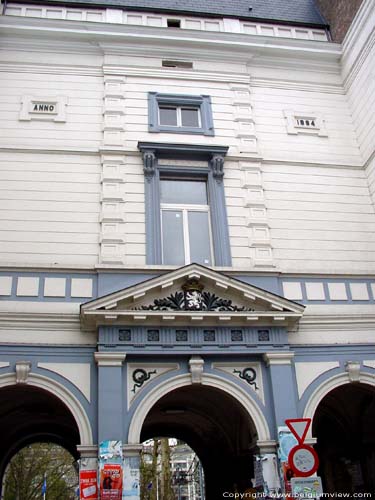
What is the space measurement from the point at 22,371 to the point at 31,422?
4878 millimetres

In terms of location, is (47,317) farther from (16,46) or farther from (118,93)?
(16,46)

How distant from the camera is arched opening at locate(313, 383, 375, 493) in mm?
12367

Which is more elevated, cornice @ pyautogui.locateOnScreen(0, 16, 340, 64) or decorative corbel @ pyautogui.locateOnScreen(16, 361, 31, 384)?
cornice @ pyautogui.locateOnScreen(0, 16, 340, 64)

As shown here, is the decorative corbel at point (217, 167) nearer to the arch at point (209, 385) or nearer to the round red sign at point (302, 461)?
the arch at point (209, 385)

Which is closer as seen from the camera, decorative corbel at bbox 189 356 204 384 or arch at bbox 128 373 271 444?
arch at bbox 128 373 271 444

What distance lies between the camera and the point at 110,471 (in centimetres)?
926

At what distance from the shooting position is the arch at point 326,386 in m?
10.5

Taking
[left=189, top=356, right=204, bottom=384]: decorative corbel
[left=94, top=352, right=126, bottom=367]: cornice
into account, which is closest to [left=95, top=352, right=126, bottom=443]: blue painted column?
[left=94, top=352, right=126, bottom=367]: cornice

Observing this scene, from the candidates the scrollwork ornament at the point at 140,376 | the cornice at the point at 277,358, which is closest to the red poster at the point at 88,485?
the scrollwork ornament at the point at 140,376

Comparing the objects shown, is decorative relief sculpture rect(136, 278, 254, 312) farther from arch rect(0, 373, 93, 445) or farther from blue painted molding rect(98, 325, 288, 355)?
arch rect(0, 373, 93, 445)

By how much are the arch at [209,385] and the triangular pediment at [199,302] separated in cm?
110

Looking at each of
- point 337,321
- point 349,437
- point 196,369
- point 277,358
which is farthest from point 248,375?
point 349,437

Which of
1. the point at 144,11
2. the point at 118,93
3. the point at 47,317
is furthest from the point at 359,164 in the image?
the point at 47,317

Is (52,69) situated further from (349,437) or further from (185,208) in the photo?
(349,437)
